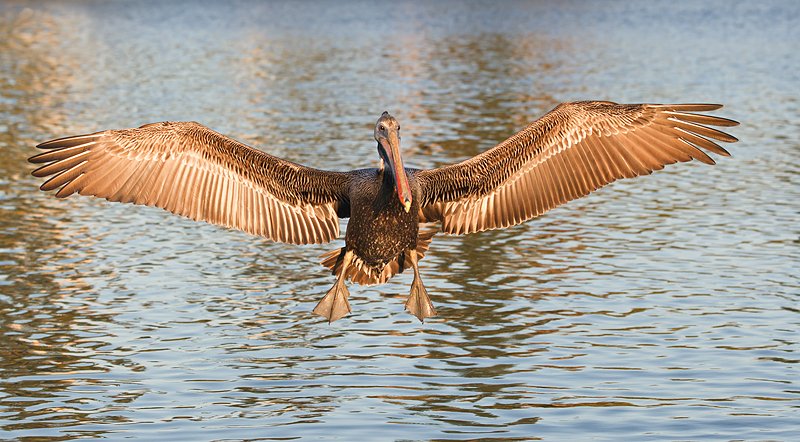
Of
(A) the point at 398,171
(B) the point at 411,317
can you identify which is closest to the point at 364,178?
(A) the point at 398,171

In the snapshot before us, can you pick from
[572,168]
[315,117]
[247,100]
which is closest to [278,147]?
[315,117]

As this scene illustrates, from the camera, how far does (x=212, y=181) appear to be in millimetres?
10016

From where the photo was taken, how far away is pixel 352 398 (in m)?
9.65

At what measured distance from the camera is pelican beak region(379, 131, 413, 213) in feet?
27.2

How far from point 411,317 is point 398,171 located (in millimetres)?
3553

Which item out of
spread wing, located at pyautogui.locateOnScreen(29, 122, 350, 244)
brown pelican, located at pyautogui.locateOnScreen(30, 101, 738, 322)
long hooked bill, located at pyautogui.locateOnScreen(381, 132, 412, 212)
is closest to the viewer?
long hooked bill, located at pyautogui.locateOnScreen(381, 132, 412, 212)

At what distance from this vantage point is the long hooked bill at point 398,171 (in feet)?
27.2

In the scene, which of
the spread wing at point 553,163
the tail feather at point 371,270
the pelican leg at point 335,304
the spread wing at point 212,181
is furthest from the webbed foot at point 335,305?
the spread wing at point 553,163

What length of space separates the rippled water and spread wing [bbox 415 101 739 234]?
46.4 inches

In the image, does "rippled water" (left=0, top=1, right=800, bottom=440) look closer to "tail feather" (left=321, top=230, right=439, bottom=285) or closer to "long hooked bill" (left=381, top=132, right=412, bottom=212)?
"tail feather" (left=321, top=230, right=439, bottom=285)

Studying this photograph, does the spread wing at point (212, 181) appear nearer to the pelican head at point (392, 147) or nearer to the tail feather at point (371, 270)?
the tail feather at point (371, 270)

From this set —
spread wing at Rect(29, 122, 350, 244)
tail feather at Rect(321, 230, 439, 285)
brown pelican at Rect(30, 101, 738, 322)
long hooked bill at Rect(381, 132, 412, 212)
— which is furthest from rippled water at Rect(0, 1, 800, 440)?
long hooked bill at Rect(381, 132, 412, 212)

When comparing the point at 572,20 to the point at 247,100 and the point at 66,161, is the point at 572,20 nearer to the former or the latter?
the point at 247,100

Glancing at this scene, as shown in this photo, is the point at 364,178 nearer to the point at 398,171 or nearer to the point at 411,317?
the point at 398,171
